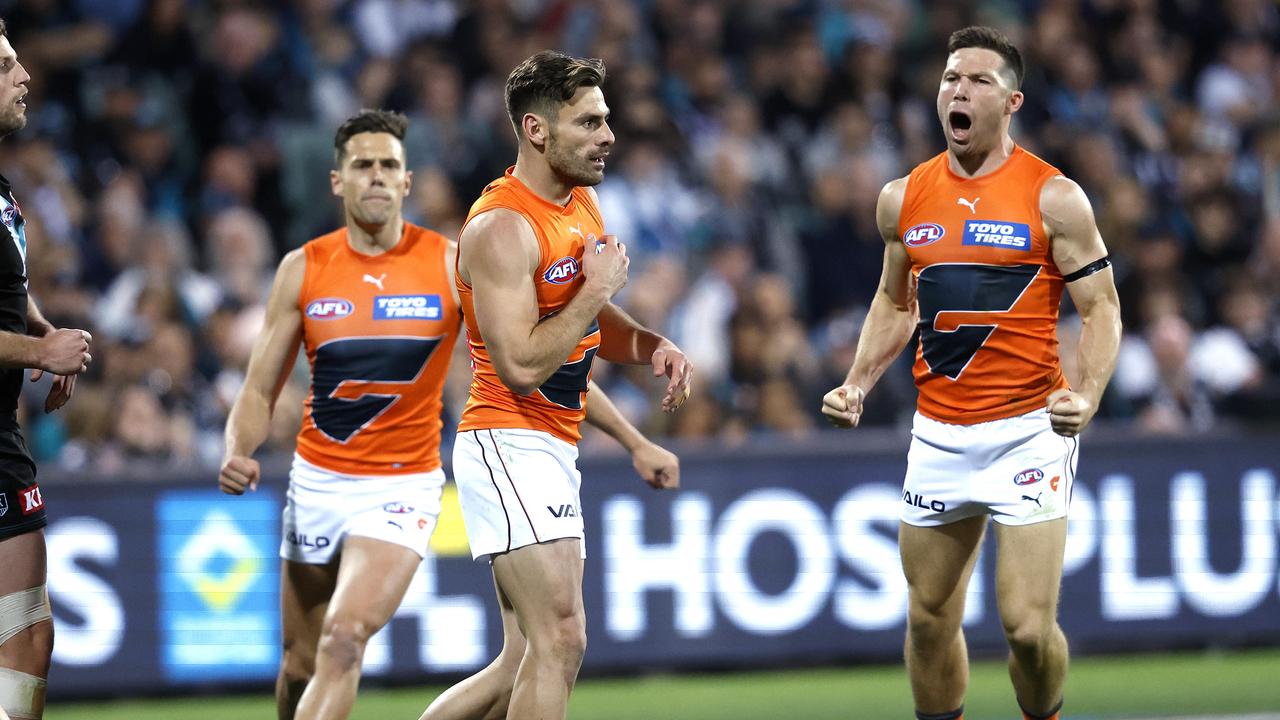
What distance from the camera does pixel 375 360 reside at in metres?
7.03

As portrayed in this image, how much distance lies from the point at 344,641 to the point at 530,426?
1.19 m

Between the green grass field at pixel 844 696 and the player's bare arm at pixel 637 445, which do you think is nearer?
the player's bare arm at pixel 637 445

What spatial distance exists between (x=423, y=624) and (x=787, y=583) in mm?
2275

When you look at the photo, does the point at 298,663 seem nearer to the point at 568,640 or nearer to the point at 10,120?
the point at 568,640

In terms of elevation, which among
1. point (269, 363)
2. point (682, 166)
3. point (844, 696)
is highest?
point (682, 166)

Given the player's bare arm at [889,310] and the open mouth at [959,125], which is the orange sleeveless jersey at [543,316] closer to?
the player's bare arm at [889,310]

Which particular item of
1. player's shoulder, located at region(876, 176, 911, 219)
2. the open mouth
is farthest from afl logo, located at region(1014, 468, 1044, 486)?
the open mouth

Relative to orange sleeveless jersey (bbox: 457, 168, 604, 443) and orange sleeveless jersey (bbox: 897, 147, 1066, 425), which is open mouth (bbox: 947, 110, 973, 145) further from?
orange sleeveless jersey (bbox: 457, 168, 604, 443)

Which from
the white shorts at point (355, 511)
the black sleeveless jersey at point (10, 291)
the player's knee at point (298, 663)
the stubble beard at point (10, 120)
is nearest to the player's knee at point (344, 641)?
the white shorts at point (355, 511)

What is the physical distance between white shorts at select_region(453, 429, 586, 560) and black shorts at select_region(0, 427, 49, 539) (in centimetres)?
151

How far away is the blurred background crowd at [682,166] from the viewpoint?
36.8ft

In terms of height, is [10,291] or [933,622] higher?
[10,291]

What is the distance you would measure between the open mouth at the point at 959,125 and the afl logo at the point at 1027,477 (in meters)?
1.34

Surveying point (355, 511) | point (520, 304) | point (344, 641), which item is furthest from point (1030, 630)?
point (355, 511)
